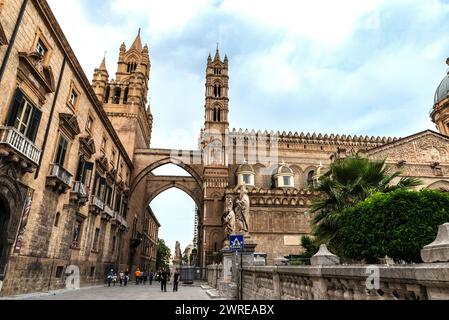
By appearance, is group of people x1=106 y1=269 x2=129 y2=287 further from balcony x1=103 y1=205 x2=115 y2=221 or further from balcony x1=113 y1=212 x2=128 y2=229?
balcony x1=113 y1=212 x2=128 y2=229

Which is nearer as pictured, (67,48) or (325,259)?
(325,259)

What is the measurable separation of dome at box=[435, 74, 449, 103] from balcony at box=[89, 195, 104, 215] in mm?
41753

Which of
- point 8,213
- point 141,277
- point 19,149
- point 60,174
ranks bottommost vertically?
point 141,277

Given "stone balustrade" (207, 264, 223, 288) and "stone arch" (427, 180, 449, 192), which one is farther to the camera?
"stone arch" (427, 180, 449, 192)

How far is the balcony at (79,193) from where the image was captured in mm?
14266

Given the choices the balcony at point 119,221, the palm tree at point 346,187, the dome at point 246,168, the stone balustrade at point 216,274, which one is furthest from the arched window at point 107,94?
the palm tree at point 346,187

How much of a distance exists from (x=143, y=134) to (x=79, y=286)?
2229 cm

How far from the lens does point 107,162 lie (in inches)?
789

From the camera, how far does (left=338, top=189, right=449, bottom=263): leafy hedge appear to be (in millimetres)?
9977

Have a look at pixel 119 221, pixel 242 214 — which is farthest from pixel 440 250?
pixel 119 221

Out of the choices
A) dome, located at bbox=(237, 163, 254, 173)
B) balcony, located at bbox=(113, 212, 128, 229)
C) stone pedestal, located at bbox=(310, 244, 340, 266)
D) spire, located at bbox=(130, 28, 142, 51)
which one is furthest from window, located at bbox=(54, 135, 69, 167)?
spire, located at bbox=(130, 28, 142, 51)

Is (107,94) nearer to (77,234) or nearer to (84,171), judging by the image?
(84,171)

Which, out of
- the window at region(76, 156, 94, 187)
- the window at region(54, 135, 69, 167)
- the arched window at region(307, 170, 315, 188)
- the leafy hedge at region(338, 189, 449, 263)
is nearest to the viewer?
the leafy hedge at region(338, 189, 449, 263)

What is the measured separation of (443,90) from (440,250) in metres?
45.3
